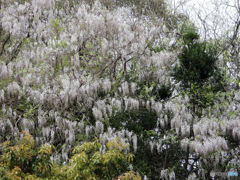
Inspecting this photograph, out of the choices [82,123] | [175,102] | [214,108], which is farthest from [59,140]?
[214,108]

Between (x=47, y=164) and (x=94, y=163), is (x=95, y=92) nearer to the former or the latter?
(x=94, y=163)

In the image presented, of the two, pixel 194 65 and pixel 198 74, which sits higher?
pixel 194 65

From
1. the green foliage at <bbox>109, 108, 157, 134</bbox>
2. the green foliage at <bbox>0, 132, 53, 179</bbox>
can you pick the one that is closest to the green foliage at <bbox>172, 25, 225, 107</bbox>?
the green foliage at <bbox>109, 108, 157, 134</bbox>

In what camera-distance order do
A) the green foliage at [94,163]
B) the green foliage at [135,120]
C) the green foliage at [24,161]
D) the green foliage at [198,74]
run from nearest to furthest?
the green foliage at [24,161] → the green foliage at [94,163] → the green foliage at [135,120] → the green foliage at [198,74]

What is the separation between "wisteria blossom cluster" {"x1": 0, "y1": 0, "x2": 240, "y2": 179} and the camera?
8.08 m

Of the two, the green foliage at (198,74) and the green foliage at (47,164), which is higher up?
the green foliage at (198,74)

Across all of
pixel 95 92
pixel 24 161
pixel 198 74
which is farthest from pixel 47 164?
pixel 198 74

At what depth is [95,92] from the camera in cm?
888

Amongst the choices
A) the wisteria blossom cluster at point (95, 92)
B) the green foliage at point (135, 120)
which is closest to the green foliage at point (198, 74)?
the wisteria blossom cluster at point (95, 92)

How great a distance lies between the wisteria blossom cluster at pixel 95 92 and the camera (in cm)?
808

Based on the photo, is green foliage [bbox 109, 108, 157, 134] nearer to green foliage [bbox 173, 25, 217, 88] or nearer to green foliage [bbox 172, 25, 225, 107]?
green foliage [bbox 172, 25, 225, 107]

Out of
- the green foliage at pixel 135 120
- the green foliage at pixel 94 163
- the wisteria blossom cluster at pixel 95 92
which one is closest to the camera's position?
the green foliage at pixel 94 163

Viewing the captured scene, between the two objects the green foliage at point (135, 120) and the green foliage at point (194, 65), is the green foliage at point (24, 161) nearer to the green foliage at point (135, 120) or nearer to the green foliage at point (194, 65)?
the green foliage at point (135, 120)

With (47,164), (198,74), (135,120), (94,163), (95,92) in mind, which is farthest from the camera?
(198,74)
